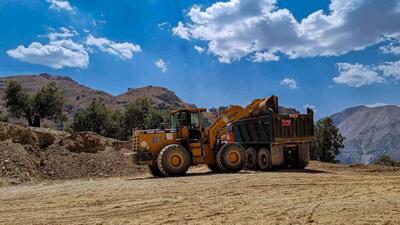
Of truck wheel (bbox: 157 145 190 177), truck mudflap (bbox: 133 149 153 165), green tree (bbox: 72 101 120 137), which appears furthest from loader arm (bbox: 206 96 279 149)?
green tree (bbox: 72 101 120 137)

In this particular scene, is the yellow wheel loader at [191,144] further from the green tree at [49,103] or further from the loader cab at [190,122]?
the green tree at [49,103]

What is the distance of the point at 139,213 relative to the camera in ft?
29.3

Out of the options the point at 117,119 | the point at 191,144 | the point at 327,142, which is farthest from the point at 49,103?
the point at 191,144

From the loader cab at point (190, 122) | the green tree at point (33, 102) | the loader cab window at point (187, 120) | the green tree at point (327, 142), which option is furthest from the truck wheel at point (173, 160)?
the green tree at point (33, 102)

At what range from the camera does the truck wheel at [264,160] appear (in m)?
20.0

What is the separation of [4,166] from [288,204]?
15.6m

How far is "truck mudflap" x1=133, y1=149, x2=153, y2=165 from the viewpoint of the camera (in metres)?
18.2

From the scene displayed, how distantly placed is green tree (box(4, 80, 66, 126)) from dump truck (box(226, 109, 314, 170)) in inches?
1582

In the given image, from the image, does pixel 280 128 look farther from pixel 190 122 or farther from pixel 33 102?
pixel 33 102

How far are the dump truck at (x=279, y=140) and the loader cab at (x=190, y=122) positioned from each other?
2.55 meters

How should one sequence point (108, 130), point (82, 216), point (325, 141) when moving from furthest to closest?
point (108, 130)
point (325, 141)
point (82, 216)

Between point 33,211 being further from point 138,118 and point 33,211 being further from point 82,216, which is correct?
point 138,118

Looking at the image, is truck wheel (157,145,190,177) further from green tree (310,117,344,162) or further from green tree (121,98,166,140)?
green tree (121,98,166,140)

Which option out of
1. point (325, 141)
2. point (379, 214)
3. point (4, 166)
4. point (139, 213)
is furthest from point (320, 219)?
point (325, 141)
